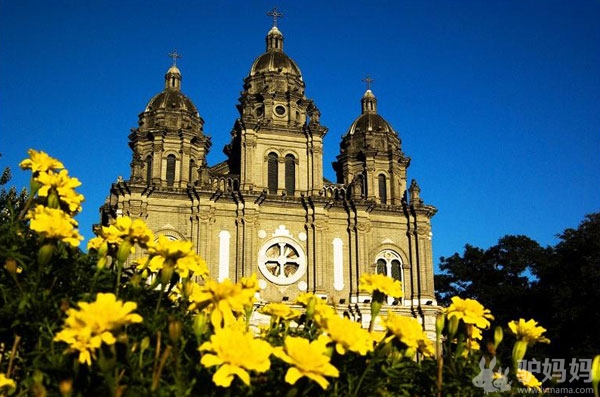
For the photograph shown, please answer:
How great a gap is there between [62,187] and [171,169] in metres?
30.9

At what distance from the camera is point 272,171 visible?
3503 cm

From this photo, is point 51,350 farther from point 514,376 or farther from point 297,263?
point 297,263

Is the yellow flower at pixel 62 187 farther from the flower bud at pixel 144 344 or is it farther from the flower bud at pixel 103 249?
the flower bud at pixel 144 344

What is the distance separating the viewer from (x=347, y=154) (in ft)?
128

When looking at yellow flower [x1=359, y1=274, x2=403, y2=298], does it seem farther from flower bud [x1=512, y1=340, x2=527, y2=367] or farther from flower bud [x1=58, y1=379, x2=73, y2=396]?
flower bud [x1=58, y1=379, x2=73, y2=396]

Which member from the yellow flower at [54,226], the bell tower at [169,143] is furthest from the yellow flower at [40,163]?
the bell tower at [169,143]

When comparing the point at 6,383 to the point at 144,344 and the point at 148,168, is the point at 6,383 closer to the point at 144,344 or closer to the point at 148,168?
the point at 144,344

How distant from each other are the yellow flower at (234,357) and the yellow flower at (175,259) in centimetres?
103

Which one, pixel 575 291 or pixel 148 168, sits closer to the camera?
pixel 575 291

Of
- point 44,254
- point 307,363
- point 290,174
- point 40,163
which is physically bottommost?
point 307,363

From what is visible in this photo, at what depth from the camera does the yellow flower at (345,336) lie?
11.4 ft

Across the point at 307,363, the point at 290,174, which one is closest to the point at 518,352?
the point at 307,363

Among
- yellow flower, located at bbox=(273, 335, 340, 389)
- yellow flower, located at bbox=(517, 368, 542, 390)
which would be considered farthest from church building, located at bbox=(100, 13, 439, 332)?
yellow flower, located at bbox=(273, 335, 340, 389)

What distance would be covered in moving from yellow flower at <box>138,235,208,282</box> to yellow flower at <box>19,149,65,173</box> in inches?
38.1
